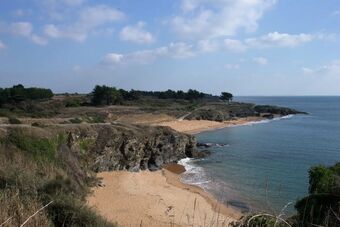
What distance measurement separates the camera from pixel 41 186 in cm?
1319

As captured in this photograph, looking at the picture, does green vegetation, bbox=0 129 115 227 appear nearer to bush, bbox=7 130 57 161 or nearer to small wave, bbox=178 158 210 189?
bush, bbox=7 130 57 161

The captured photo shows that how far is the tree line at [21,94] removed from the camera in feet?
299

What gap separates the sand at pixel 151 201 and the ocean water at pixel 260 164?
1.72m

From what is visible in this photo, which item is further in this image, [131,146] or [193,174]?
[131,146]

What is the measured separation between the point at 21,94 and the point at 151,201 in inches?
2927

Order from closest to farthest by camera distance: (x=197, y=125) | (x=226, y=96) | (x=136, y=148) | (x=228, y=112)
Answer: (x=136, y=148) < (x=197, y=125) < (x=228, y=112) < (x=226, y=96)

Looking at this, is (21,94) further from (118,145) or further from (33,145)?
(33,145)

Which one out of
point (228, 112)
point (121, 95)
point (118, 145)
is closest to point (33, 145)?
point (118, 145)

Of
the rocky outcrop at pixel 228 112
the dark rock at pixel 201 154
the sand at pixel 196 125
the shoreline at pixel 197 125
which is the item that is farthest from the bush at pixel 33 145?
the rocky outcrop at pixel 228 112

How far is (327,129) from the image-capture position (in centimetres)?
8762

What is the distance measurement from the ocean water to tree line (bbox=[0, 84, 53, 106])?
134ft

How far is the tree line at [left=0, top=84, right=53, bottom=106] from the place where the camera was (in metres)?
91.1

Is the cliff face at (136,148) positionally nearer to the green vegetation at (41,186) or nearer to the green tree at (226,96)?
the green vegetation at (41,186)

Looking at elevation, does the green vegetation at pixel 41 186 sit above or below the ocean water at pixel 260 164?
above
